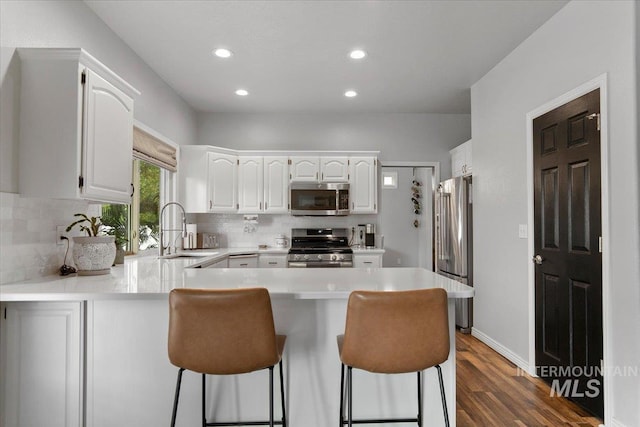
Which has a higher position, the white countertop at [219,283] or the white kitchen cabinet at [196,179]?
the white kitchen cabinet at [196,179]

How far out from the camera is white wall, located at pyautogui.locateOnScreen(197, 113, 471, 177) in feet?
17.0

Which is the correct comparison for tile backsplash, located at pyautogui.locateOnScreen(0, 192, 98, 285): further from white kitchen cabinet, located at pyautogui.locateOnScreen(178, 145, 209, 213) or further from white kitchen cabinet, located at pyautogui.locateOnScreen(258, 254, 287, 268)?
white kitchen cabinet, located at pyautogui.locateOnScreen(258, 254, 287, 268)

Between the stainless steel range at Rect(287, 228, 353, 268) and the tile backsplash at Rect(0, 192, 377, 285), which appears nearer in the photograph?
the tile backsplash at Rect(0, 192, 377, 285)

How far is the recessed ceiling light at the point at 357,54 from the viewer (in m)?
3.28

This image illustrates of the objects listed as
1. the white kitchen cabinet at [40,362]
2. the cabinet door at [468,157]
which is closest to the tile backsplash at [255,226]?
the cabinet door at [468,157]

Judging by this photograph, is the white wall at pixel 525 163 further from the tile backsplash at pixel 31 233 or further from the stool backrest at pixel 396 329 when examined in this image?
the tile backsplash at pixel 31 233

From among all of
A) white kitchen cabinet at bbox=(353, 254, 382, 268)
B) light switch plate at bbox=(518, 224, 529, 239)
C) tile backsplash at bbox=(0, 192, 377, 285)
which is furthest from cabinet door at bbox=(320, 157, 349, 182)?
tile backsplash at bbox=(0, 192, 377, 285)

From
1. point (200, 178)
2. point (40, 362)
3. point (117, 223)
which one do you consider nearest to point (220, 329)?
point (40, 362)

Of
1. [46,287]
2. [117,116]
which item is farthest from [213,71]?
[46,287]

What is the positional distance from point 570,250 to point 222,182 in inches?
147

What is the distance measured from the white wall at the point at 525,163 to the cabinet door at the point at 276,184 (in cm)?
229

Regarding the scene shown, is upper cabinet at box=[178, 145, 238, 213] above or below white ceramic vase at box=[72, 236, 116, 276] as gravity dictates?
above

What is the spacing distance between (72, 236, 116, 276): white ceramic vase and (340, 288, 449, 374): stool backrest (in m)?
1.59

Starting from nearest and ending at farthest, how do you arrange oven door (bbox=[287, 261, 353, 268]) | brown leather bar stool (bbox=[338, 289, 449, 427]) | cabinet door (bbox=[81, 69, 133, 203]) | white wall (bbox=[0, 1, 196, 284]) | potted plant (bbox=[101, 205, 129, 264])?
brown leather bar stool (bbox=[338, 289, 449, 427]) < white wall (bbox=[0, 1, 196, 284]) < cabinet door (bbox=[81, 69, 133, 203]) < potted plant (bbox=[101, 205, 129, 264]) < oven door (bbox=[287, 261, 353, 268])
